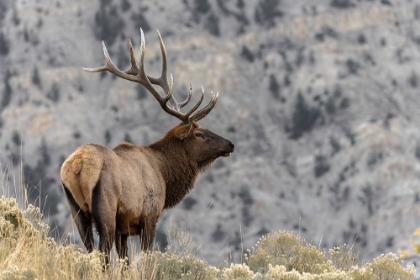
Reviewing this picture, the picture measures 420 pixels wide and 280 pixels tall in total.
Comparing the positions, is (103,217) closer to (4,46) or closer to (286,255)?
(286,255)

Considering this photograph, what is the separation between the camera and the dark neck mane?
10.4 metres

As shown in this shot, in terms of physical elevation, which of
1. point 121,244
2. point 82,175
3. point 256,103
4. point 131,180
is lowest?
point 256,103

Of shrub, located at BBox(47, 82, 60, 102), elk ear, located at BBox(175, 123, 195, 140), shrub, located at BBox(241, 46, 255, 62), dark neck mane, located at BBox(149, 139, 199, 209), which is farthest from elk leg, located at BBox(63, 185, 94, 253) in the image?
shrub, located at BBox(241, 46, 255, 62)

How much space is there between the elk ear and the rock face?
125ft

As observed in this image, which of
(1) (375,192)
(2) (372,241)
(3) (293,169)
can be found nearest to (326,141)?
(3) (293,169)

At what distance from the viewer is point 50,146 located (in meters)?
59.5

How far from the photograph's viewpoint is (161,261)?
294 inches

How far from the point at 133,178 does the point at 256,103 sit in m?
58.0

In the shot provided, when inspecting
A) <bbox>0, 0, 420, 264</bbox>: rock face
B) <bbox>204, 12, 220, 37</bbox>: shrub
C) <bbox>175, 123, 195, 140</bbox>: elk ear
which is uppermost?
<bbox>204, 12, 220, 37</bbox>: shrub

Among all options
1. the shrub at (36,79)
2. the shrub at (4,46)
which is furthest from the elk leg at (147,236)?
the shrub at (4,46)

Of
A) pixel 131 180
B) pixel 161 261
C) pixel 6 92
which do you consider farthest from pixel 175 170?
pixel 6 92

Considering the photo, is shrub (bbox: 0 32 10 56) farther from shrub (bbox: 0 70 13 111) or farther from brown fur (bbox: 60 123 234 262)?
brown fur (bbox: 60 123 234 262)

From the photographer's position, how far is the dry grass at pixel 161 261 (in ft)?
21.7

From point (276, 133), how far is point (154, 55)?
40.5 ft
